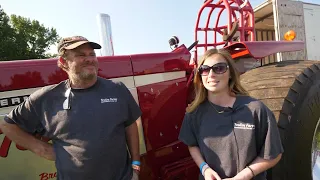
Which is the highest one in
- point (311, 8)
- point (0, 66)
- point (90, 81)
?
point (311, 8)

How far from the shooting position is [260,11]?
20.7ft

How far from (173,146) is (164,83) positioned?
19.7 inches

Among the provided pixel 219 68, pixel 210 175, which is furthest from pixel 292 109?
pixel 210 175

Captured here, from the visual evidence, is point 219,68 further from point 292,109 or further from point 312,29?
point 312,29

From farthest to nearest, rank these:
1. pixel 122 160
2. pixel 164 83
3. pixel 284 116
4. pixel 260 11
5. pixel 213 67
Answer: pixel 260 11
pixel 164 83
pixel 284 116
pixel 122 160
pixel 213 67

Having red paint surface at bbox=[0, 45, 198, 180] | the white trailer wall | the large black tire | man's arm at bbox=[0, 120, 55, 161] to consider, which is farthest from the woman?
the white trailer wall

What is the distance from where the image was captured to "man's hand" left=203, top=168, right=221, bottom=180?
1390mm

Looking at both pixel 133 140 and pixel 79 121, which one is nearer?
pixel 79 121

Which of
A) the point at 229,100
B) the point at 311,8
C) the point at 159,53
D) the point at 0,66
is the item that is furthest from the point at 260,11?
the point at 0,66

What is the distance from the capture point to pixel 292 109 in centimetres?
186

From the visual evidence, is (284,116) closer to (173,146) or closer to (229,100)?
(229,100)

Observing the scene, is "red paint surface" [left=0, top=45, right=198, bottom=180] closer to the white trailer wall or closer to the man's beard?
the man's beard

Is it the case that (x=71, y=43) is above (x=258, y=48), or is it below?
above

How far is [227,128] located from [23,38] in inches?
1109
